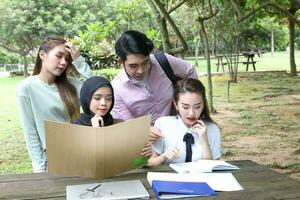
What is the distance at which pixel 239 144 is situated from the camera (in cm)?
575

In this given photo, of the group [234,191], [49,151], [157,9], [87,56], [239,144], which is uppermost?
[157,9]

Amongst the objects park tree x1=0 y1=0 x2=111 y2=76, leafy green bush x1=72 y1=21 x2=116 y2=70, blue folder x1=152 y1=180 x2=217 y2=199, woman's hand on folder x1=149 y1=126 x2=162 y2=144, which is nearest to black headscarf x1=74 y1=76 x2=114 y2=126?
woman's hand on folder x1=149 y1=126 x2=162 y2=144

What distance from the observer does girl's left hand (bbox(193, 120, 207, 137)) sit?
80.1 inches

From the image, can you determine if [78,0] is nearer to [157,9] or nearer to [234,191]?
[157,9]

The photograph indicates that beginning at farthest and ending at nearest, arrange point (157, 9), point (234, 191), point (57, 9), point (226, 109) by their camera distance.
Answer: point (57, 9) → point (226, 109) → point (157, 9) → point (234, 191)

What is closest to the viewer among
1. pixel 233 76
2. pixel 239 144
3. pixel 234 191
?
pixel 234 191

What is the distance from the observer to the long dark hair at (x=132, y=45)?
7.14 ft

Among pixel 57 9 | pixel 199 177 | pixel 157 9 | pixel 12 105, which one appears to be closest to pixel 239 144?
pixel 157 9

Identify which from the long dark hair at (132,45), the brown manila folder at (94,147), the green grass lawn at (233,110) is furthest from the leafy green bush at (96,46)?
the brown manila folder at (94,147)

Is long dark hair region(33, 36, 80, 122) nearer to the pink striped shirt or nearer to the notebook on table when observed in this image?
the pink striped shirt

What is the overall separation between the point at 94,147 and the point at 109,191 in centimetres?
18

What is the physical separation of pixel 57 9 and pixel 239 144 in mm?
12645

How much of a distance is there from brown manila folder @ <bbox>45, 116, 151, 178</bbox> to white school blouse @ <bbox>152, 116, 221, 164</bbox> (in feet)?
1.13

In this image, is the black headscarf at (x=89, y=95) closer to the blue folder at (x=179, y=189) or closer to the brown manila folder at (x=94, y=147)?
the brown manila folder at (x=94, y=147)
